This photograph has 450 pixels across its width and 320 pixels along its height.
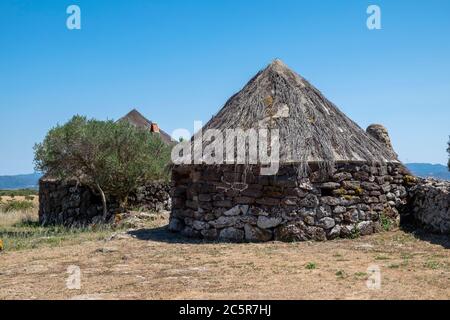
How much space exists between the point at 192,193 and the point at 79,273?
409 cm

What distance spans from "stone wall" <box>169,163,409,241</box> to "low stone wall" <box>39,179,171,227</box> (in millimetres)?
6769

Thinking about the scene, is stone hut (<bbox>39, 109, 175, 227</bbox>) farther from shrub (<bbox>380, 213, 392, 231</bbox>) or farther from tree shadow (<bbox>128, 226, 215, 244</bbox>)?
shrub (<bbox>380, 213, 392, 231</bbox>)

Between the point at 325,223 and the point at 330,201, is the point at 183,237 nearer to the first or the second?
the point at 325,223

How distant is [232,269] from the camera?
740 centimetres

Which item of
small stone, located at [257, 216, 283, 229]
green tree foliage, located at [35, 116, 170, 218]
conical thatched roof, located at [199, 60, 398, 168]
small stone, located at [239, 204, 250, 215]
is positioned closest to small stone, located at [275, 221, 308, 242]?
small stone, located at [257, 216, 283, 229]

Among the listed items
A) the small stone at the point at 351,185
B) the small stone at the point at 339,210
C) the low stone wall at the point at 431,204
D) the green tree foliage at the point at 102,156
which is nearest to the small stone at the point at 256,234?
the small stone at the point at 339,210

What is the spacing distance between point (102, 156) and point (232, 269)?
9.22 meters

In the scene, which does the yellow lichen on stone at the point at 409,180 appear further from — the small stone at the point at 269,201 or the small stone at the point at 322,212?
the small stone at the point at 269,201

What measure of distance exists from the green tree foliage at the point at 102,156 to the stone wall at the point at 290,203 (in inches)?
215

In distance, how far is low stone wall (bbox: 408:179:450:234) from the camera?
990cm

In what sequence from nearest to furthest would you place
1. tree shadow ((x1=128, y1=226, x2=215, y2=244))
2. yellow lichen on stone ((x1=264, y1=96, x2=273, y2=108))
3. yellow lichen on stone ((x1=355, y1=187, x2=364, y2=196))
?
1. yellow lichen on stone ((x1=355, y1=187, x2=364, y2=196))
2. tree shadow ((x1=128, y1=226, x2=215, y2=244))
3. yellow lichen on stone ((x1=264, y1=96, x2=273, y2=108))

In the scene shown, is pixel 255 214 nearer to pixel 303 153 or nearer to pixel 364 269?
pixel 303 153

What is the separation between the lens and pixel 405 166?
11.7m
